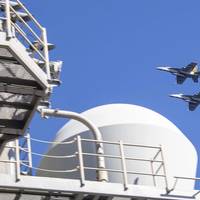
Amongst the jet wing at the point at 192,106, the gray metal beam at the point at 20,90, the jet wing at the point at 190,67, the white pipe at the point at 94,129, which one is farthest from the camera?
the jet wing at the point at 190,67

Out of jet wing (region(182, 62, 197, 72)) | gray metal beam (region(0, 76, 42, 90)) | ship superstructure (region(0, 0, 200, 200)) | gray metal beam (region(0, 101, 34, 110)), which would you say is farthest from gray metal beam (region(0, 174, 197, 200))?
jet wing (region(182, 62, 197, 72))

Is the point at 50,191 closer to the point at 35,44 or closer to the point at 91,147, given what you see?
the point at 35,44

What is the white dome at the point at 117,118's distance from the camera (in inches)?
773

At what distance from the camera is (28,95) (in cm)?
1276

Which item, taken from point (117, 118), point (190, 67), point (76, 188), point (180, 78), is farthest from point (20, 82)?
point (190, 67)

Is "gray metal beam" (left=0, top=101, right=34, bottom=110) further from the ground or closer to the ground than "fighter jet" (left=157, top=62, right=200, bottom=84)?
closer to the ground

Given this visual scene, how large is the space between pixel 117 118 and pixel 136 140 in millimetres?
1052

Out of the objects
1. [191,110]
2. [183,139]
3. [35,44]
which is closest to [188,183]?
[183,139]

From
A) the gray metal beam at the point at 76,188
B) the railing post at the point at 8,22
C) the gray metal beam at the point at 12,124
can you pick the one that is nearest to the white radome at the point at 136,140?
the gray metal beam at the point at 76,188

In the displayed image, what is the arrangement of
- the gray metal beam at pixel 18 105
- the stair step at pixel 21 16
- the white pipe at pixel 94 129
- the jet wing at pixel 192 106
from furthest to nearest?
1. the jet wing at pixel 192 106
2. the white pipe at pixel 94 129
3. the stair step at pixel 21 16
4. the gray metal beam at pixel 18 105

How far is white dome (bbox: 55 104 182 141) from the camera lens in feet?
64.4

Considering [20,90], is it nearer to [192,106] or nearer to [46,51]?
[46,51]

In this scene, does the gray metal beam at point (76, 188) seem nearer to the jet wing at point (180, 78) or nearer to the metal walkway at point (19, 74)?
the metal walkway at point (19, 74)

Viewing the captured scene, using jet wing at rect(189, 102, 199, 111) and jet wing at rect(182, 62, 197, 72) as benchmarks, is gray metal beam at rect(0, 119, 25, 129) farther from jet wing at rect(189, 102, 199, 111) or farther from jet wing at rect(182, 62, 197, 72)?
jet wing at rect(182, 62, 197, 72)
